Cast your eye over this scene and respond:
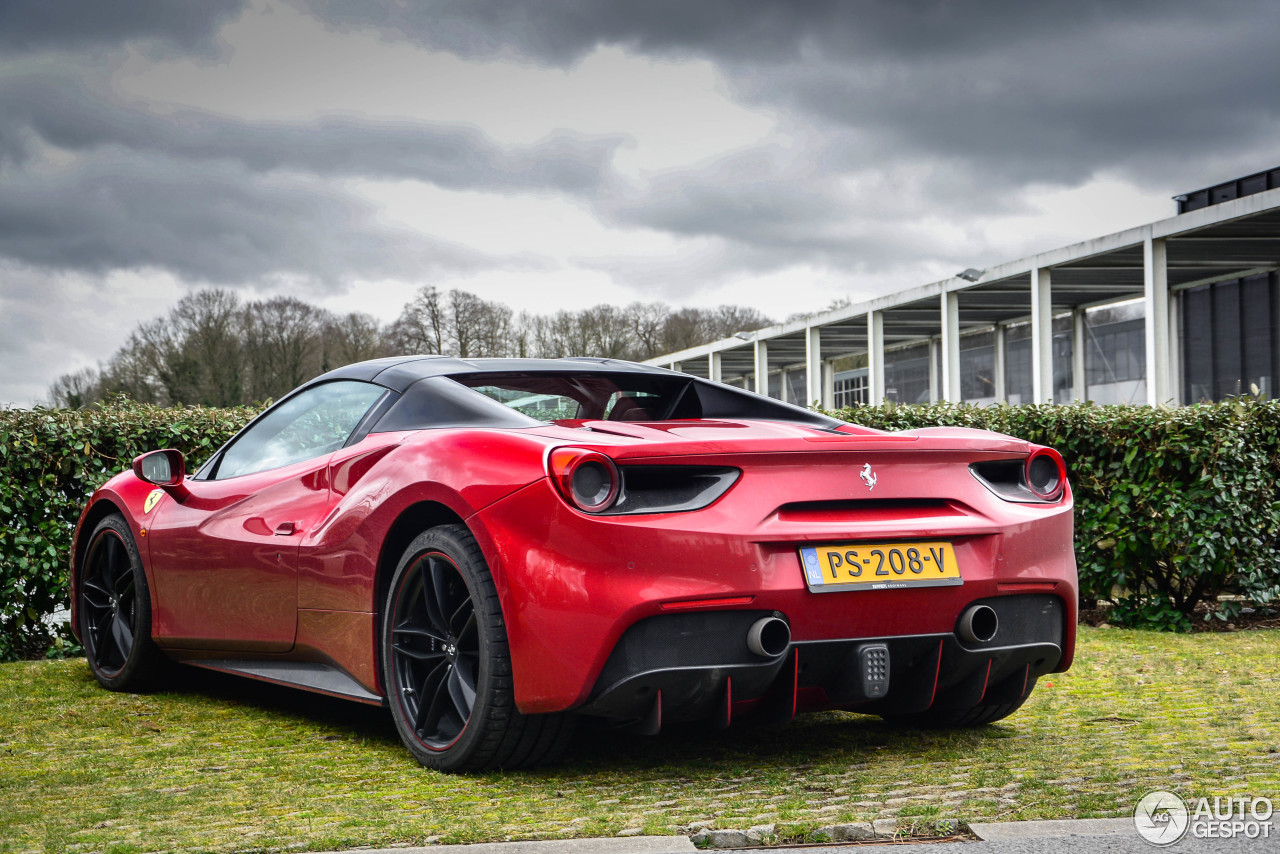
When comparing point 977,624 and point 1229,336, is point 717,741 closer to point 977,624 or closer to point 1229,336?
point 977,624

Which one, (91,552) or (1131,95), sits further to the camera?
(1131,95)

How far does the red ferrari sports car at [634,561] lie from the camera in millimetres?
3424

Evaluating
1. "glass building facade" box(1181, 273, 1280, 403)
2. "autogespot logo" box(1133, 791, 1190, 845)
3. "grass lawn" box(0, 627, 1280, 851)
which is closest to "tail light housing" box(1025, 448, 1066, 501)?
"grass lawn" box(0, 627, 1280, 851)

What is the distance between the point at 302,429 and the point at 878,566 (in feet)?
7.91

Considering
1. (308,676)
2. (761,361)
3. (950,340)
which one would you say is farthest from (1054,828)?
(761,361)

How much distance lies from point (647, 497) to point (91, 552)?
360 cm

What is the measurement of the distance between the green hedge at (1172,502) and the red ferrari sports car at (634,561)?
390 cm

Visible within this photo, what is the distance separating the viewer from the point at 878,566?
3596 mm

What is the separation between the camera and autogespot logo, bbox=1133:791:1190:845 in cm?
311

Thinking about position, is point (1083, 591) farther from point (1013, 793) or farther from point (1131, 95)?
point (1131, 95)

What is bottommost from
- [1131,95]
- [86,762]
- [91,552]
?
[86,762]

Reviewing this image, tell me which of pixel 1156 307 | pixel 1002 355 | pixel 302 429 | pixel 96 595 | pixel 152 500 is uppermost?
pixel 1002 355

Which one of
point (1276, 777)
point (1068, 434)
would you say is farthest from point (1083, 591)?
point (1276, 777)

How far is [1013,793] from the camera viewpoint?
356cm
